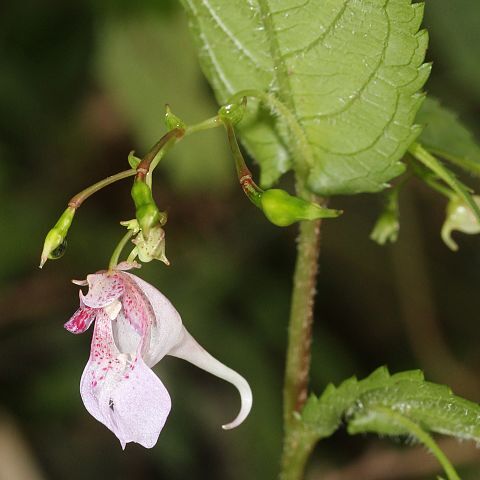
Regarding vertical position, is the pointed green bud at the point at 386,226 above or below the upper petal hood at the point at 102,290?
below

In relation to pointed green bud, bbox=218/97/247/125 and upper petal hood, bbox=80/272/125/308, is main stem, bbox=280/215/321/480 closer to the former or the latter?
pointed green bud, bbox=218/97/247/125

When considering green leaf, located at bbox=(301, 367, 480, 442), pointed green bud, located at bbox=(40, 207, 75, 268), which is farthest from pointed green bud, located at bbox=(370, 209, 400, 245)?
pointed green bud, located at bbox=(40, 207, 75, 268)

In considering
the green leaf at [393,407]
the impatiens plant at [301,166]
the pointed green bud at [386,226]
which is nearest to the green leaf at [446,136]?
the impatiens plant at [301,166]

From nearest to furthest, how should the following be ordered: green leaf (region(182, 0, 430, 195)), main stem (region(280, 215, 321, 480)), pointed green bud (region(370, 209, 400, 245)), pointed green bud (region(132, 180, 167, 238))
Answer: pointed green bud (region(132, 180, 167, 238)) → green leaf (region(182, 0, 430, 195)) → main stem (region(280, 215, 321, 480)) → pointed green bud (region(370, 209, 400, 245))

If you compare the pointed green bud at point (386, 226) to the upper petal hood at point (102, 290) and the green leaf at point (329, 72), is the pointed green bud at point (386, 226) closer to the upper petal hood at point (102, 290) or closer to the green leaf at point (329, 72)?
the green leaf at point (329, 72)

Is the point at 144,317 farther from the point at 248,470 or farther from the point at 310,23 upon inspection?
the point at 248,470

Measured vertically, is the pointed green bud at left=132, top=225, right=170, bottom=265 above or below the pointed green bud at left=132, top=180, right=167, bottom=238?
below

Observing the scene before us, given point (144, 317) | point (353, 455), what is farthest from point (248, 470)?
point (144, 317)
